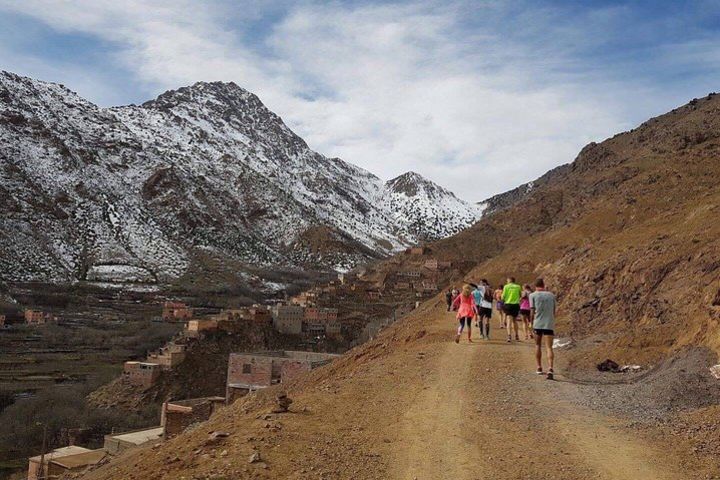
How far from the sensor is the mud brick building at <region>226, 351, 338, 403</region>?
34.0m

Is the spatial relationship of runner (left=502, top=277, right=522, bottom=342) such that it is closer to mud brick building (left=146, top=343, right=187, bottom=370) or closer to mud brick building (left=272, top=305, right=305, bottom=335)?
mud brick building (left=146, top=343, right=187, bottom=370)

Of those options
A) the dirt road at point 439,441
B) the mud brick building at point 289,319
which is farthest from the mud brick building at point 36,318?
the dirt road at point 439,441

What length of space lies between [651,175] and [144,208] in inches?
4804

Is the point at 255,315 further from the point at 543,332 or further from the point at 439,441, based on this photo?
the point at 439,441

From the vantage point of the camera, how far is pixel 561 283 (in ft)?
80.8

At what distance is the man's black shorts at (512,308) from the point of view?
15164 millimetres

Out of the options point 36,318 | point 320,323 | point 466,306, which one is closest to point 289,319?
point 320,323

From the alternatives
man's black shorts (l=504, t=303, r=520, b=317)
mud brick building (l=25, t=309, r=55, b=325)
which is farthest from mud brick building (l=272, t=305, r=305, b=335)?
man's black shorts (l=504, t=303, r=520, b=317)

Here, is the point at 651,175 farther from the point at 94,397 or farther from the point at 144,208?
the point at 144,208

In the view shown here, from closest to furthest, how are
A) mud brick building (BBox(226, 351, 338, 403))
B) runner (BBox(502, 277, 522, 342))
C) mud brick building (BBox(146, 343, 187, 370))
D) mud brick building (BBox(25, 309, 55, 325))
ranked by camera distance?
runner (BBox(502, 277, 522, 342))
mud brick building (BBox(226, 351, 338, 403))
mud brick building (BBox(146, 343, 187, 370))
mud brick building (BBox(25, 309, 55, 325))

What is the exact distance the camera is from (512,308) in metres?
15.2

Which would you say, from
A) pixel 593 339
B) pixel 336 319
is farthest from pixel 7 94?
pixel 593 339

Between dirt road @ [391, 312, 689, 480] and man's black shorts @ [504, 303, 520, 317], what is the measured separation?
5.14 meters

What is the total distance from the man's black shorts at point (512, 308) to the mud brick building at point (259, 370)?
19.2m
